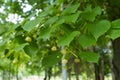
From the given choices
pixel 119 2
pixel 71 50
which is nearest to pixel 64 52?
pixel 71 50

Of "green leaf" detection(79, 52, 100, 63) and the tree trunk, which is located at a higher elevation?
the tree trunk

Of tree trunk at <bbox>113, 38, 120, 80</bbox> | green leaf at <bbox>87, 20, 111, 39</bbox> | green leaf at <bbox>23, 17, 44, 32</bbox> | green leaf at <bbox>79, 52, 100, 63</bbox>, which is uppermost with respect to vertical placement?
tree trunk at <bbox>113, 38, 120, 80</bbox>

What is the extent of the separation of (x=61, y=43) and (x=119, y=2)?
1.26m

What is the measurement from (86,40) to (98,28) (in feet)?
0.21

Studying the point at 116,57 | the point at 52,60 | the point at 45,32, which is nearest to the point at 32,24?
the point at 45,32

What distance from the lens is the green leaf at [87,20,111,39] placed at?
0.95 meters

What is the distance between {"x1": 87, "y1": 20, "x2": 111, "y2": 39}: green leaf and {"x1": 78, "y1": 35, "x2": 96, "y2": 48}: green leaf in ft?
0.10

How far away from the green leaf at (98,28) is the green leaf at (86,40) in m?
0.03

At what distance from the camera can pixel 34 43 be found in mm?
1160

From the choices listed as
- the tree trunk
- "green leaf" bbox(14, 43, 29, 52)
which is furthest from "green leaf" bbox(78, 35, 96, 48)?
the tree trunk

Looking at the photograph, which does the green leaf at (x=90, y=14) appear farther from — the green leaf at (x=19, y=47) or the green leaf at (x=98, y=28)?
the green leaf at (x=19, y=47)

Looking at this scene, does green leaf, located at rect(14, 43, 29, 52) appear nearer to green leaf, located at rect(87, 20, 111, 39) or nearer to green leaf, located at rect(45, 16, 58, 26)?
green leaf, located at rect(45, 16, 58, 26)

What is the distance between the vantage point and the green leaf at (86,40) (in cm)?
97

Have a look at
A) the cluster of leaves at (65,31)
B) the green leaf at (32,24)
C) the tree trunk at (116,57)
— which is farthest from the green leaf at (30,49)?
the tree trunk at (116,57)
